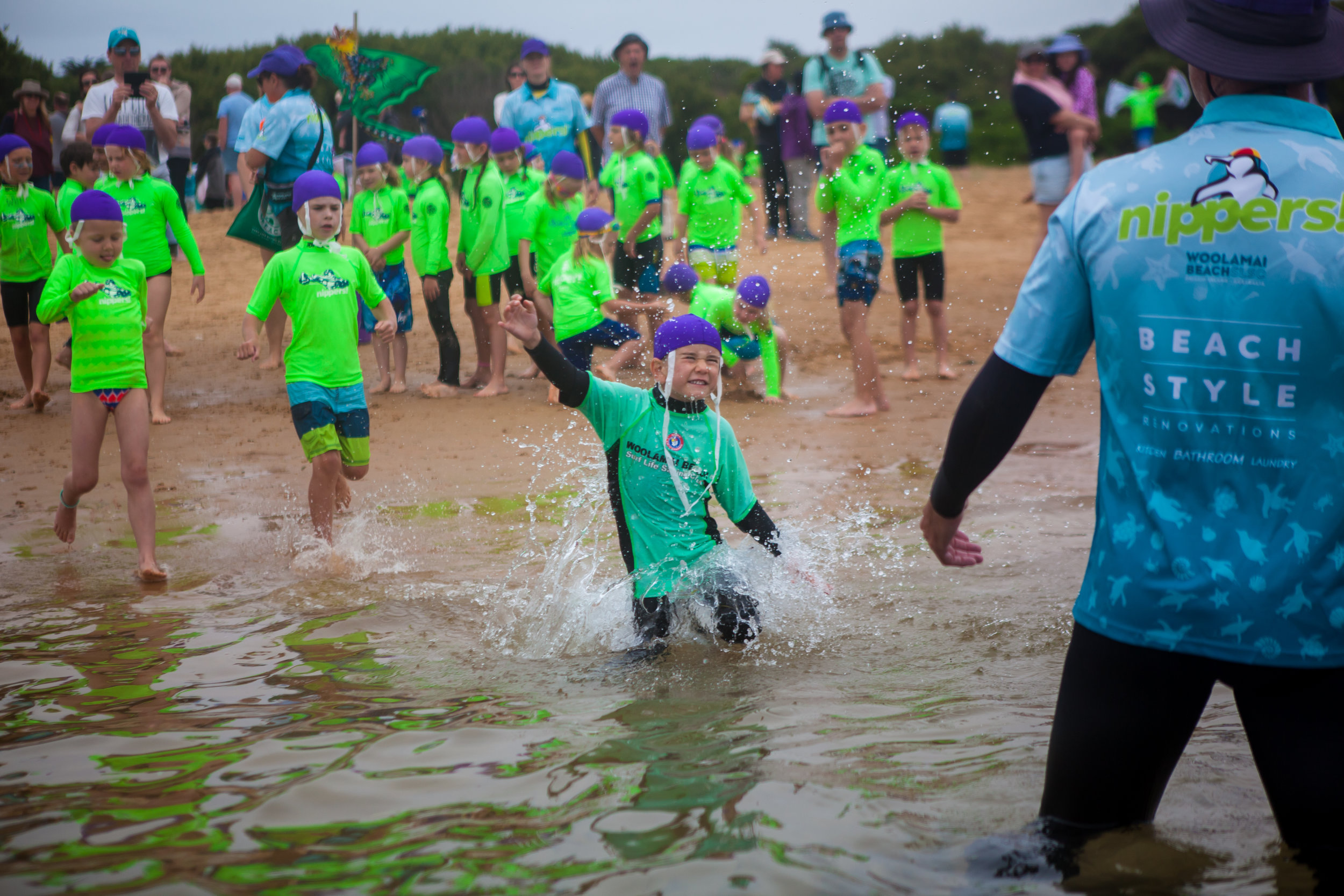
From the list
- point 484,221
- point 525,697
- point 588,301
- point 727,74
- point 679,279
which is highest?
point 727,74

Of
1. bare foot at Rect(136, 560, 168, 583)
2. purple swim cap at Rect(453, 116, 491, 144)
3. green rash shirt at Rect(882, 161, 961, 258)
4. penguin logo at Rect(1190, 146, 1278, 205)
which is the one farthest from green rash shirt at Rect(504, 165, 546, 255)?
penguin logo at Rect(1190, 146, 1278, 205)

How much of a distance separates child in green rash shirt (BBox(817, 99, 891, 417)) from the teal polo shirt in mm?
6252

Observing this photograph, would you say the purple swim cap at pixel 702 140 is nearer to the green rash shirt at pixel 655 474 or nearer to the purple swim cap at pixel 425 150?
the purple swim cap at pixel 425 150

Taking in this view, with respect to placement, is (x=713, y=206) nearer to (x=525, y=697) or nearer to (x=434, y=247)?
(x=434, y=247)

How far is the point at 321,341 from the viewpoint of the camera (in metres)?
5.68

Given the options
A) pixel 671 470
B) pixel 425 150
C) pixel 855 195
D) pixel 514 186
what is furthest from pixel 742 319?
pixel 671 470

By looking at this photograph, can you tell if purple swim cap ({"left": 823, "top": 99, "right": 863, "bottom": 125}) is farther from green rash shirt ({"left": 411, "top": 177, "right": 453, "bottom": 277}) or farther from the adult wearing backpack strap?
green rash shirt ({"left": 411, "top": 177, "right": 453, "bottom": 277})

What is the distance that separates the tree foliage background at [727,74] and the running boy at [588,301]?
13.1m

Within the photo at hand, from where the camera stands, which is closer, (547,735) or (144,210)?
(547,735)

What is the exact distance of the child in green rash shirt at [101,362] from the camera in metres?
5.39

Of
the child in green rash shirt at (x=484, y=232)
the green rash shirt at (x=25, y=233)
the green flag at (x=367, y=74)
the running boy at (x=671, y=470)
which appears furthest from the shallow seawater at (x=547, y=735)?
the green flag at (x=367, y=74)

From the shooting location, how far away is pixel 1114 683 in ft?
6.79

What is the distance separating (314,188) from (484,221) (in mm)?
3553

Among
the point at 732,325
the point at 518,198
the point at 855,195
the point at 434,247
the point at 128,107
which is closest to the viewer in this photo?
the point at 855,195
